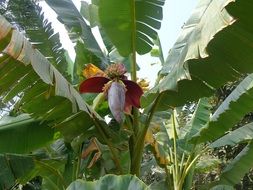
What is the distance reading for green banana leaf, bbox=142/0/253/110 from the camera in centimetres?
182

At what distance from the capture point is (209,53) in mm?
2168

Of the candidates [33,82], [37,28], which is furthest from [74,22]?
[33,82]

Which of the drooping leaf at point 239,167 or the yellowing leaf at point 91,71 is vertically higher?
the yellowing leaf at point 91,71

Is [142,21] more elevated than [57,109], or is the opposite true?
[142,21]

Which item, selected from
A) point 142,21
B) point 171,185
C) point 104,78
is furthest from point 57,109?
point 171,185

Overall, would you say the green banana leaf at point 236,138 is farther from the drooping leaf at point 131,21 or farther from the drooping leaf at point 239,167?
the drooping leaf at point 131,21

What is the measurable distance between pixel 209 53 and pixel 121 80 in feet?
1.82

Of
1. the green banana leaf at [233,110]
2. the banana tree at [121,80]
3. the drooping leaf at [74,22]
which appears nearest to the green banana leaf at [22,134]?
the banana tree at [121,80]

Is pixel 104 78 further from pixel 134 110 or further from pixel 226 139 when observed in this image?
pixel 226 139

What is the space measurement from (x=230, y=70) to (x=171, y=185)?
1.75 m

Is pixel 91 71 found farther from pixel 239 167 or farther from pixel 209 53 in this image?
pixel 239 167

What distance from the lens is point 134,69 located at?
2.79 m

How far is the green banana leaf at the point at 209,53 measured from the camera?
1.82 metres

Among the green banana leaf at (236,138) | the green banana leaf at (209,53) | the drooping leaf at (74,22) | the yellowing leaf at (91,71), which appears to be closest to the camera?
the green banana leaf at (209,53)
